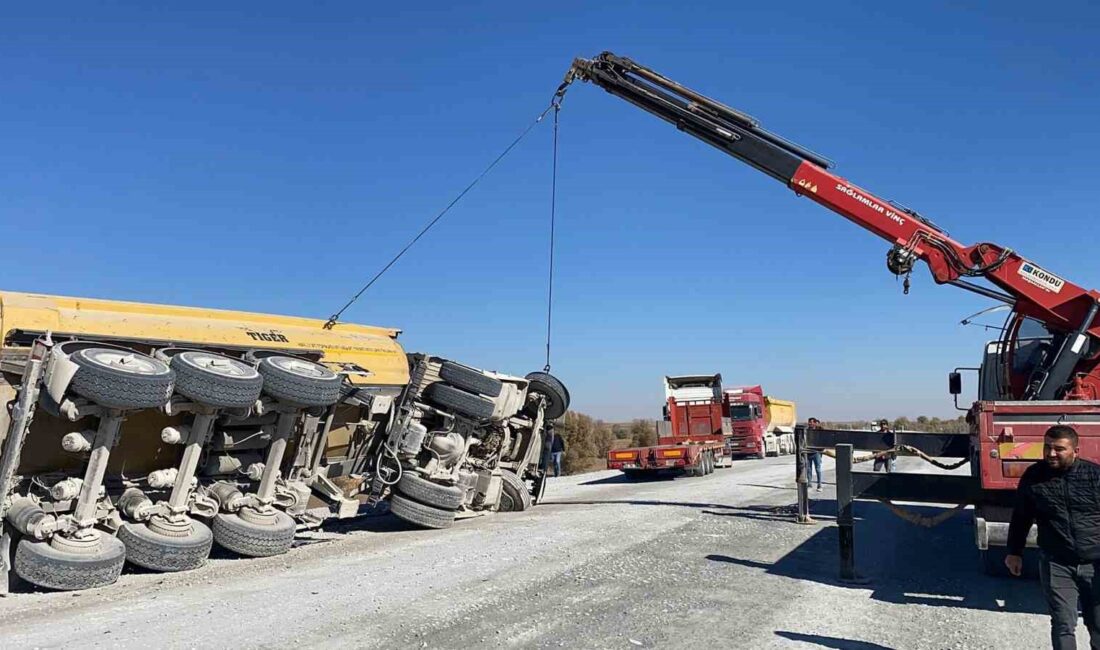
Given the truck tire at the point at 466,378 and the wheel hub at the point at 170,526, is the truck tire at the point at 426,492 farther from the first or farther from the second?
the wheel hub at the point at 170,526

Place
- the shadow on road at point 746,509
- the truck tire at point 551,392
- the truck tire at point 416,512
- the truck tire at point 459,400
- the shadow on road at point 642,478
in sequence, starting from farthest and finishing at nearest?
the shadow on road at point 642,478 < the truck tire at point 551,392 < the shadow on road at point 746,509 < the truck tire at point 459,400 < the truck tire at point 416,512

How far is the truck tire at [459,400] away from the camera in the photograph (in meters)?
11.4

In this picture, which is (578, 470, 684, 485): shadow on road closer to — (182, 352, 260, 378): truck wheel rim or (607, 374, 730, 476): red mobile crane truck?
(607, 374, 730, 476): red mobile crane truck

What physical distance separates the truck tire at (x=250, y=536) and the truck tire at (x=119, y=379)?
1698 mm

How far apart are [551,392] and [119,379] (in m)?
7.66

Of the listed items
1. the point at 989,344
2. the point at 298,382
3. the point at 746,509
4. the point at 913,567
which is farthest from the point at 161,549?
the point at 989,344

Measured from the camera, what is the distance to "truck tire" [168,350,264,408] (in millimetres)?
7859

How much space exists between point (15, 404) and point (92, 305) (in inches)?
69.2

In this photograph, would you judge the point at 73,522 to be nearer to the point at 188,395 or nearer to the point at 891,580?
the point at 188,395

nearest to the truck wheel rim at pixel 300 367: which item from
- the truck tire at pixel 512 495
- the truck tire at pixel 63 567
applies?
the truck tire at pixel 63 567

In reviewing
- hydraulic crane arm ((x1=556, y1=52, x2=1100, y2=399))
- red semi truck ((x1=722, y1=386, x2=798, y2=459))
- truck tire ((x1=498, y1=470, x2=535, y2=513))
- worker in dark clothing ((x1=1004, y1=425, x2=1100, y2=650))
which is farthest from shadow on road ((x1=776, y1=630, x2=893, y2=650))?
red semi truck ((x1=722, y1=386, x2=798, y2=459))

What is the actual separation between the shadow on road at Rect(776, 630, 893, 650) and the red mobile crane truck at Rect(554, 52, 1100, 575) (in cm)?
197

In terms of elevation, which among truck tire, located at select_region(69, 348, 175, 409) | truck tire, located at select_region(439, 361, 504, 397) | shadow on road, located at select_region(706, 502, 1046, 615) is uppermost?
truck tire, located at select_region(439, 361, 504, 397)

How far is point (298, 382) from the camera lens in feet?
29.1
